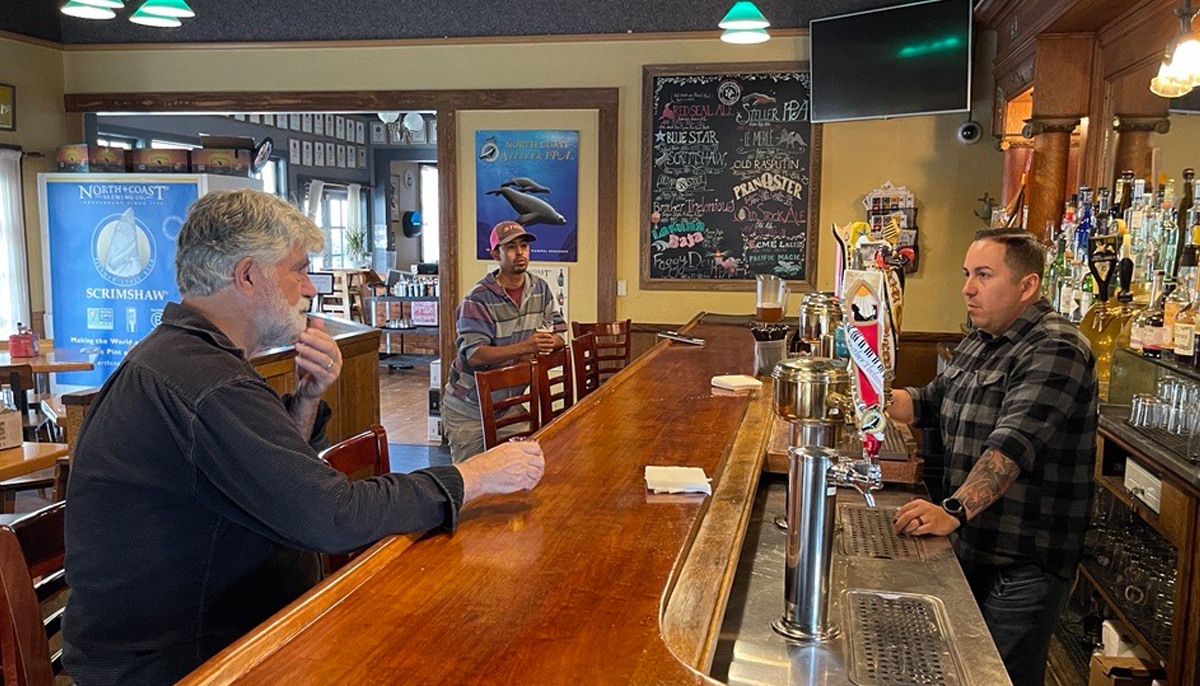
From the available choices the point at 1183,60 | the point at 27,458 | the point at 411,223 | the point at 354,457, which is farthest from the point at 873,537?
the point at 411,223

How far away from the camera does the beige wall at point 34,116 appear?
6574 millimetres

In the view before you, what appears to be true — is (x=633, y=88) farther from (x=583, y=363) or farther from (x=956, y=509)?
(x=956, y=509)

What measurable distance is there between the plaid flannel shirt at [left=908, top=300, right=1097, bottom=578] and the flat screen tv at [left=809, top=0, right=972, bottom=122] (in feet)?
10.6

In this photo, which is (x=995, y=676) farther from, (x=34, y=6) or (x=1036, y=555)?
(x=34, y=6)

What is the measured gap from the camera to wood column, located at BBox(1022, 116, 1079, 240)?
13.2 feet

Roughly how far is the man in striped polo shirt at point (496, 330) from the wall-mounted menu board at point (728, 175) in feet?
6.93

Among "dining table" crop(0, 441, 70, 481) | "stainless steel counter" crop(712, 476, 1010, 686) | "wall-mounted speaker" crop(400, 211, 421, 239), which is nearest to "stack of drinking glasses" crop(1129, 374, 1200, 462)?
"stainless steel counter" crop(712, 476, 1010, 686)

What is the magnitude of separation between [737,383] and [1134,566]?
1.26 m

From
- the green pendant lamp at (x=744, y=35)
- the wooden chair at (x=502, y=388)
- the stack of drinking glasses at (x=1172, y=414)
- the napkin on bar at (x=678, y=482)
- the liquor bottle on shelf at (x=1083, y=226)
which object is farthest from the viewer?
the green pendant lamp at (x=744, y=35)

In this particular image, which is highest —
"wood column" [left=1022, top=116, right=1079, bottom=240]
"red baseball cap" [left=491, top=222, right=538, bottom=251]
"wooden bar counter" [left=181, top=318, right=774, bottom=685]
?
"wood column" [left=1022, top=116, right=1079, bottom=240]

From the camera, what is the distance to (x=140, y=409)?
1.43 metres

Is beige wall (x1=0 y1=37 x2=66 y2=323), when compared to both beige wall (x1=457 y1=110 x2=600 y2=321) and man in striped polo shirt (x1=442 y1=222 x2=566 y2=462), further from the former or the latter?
man in striped polo shirt (x1=442 y1=222 x2=566 y2=462)

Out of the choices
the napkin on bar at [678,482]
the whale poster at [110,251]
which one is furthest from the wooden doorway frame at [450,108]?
the napkin on bar at [678,482]

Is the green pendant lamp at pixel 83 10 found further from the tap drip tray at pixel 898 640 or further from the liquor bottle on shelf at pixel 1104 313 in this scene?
the tap drip tray at pixel 898 640
